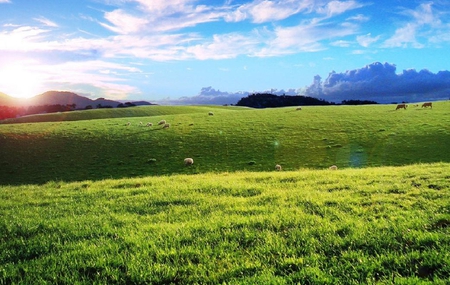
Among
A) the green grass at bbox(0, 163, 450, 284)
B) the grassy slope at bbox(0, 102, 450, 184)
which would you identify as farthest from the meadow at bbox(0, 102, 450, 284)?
the grassy slope at bbox(0, 102, 450, 184)

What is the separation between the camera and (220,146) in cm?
4375

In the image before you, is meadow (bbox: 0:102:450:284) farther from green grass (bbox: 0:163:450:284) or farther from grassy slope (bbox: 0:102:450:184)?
grassy slope (bbox: 0:102:450:184)

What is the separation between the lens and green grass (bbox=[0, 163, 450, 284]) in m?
6.00

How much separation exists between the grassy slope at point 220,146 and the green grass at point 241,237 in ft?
74.7

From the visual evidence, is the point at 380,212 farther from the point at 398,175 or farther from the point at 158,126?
the point at 158,126

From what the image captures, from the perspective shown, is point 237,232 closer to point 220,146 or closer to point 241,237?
point 241,237

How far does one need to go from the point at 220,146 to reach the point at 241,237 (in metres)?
36.3

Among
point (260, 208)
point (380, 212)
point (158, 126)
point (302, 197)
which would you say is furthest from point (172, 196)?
point (158, 126)

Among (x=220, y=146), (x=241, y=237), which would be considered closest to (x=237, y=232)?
(x=241, y=237)

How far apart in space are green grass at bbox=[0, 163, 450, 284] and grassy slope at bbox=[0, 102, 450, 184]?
2276cm

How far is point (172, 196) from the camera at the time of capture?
12102mm

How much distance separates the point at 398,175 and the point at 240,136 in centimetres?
3480

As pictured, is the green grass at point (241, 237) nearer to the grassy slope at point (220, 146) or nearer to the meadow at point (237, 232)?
the meadow at point (237, 232)

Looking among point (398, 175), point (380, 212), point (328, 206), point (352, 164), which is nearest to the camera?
point (380, 212)
